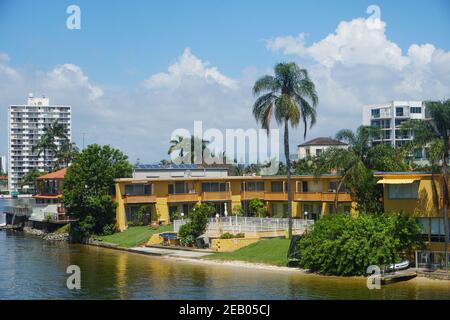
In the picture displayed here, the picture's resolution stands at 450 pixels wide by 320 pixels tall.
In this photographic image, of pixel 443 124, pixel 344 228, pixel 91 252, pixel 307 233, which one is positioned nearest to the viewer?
pixel 443 124

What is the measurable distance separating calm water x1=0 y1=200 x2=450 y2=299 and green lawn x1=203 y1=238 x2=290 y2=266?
7.48ft

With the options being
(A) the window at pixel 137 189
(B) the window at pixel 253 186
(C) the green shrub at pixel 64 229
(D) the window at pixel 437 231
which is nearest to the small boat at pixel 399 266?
(D) the window at pixel 437 231

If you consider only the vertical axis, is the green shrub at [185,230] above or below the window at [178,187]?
below

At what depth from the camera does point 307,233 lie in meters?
45.0

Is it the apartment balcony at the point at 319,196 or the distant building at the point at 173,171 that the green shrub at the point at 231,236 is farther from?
the distant building at the point at 173,171

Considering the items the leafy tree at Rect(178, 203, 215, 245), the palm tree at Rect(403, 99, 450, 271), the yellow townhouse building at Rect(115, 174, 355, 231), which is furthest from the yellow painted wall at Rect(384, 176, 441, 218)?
the yellow townhouse building at Rect(115, 174, 355, 231)

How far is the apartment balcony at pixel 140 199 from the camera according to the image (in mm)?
70625

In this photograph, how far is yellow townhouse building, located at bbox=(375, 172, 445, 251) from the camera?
40.8 meters

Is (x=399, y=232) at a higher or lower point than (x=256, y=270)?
higher

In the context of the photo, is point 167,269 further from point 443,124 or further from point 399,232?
point 443,124

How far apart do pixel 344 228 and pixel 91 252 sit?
2757 cm

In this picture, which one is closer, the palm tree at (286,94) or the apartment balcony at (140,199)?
the palm tree at (286,94)

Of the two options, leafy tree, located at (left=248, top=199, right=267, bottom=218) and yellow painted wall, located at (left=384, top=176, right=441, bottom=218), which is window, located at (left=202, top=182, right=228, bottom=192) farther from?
yellow painted wall, located at (left=384, top=176, right=441, bottom=218)

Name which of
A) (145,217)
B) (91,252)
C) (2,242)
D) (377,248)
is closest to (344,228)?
(377,248)
